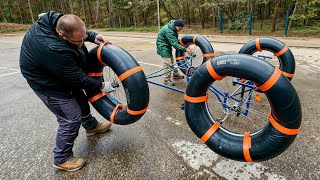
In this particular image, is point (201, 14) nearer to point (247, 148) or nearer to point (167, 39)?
point (167, 39)

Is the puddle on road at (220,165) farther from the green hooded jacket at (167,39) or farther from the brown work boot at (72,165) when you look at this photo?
the green hooded jacket at (167,39)

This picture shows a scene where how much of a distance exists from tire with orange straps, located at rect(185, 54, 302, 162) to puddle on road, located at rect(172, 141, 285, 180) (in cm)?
29

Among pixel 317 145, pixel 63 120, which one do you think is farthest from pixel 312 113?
pixel 63 120

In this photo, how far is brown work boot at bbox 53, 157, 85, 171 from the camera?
8.54 ft

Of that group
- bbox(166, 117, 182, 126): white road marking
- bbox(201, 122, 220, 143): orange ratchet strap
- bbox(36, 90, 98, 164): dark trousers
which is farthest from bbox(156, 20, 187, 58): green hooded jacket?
bbox(36, 90, 98, 164): dark trousers

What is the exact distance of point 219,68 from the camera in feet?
7.29

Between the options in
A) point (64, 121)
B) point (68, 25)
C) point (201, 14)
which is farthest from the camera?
point (201, 14)

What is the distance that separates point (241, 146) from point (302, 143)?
4.02 ft

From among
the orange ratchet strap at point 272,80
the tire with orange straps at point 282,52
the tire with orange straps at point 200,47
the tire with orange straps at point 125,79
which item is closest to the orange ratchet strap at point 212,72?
the orange ratchet strap at point 272,80

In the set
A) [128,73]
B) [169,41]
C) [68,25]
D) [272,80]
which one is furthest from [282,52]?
[68,25]

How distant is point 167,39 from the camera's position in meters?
5.27

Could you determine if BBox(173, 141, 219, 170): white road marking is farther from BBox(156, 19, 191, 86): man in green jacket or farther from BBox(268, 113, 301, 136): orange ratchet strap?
BBox(156, 19, 191, 86): man in green jacket

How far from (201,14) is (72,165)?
74.2 feet

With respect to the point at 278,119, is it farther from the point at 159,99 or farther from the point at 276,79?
the point at 159,99
